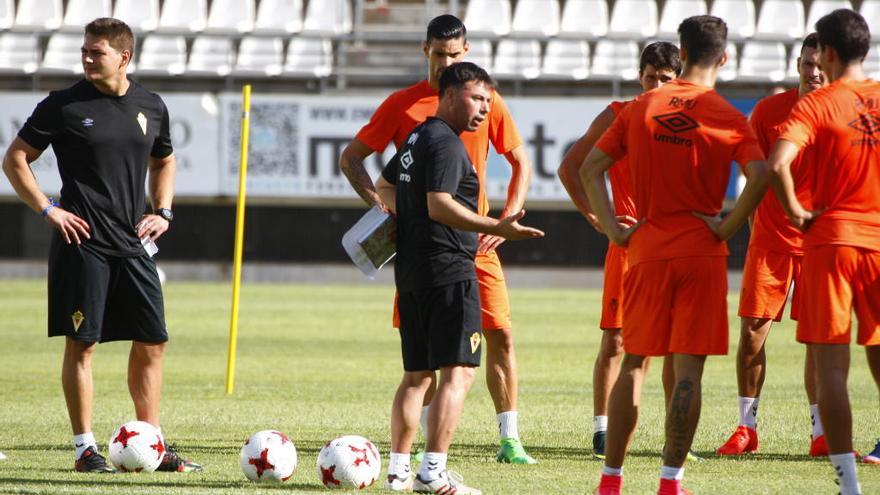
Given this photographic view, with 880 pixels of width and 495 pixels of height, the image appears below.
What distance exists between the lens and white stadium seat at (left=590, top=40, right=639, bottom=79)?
27.0 metres

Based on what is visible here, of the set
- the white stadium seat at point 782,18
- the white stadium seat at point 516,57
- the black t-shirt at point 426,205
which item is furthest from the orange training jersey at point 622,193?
the white stadium seat at point 782,18

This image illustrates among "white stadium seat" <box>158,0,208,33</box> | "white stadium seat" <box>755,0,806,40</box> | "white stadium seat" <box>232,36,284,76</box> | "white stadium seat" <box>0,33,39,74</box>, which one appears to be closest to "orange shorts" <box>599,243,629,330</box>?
"white stadium seat" <box>232,36,284,76</box>

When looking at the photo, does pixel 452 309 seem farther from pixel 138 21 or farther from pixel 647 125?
pixel 138 21

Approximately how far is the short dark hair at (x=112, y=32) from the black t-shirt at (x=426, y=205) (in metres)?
1.77

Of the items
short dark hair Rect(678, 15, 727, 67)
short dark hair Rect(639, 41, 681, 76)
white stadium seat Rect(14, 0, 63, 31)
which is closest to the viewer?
short dark hair Rect(678, 15, 727, 67)

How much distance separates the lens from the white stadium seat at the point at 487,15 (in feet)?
Result: 93.7

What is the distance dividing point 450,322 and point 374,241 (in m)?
0.61

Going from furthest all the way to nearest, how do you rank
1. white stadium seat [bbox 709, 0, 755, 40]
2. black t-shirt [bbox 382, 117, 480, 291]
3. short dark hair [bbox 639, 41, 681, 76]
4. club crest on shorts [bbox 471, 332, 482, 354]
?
white stadium seat [bbox 709, 0, 755, 40] < short dark hair [bbox 639, 41, 681, 76] < club crest on shorts [bbox 471, 332, 482, 354] < black t-shirt [bbox 382, 117, 480, 291]

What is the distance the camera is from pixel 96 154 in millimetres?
6660

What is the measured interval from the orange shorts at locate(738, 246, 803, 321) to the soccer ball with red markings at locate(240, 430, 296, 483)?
9.85 feet

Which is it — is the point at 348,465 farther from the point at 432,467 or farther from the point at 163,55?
the point at 163,55

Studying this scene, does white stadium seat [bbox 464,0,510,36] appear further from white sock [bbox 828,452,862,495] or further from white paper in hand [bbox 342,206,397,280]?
white sock [bbox 828,452,862,495]

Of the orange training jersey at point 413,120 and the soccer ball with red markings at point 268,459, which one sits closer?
the soccer ball with red markings at point 268,459

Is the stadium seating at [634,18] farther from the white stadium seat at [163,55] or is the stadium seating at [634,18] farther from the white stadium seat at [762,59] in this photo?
the white stadium seat at [163,55]
